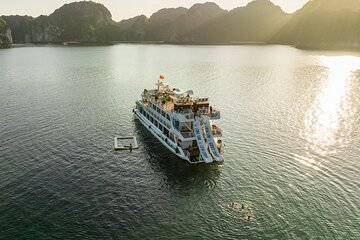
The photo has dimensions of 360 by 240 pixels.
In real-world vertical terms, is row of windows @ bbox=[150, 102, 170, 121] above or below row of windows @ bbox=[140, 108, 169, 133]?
above

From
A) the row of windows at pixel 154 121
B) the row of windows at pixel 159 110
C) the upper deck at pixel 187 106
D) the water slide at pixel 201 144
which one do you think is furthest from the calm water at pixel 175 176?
the upper deck at pixel 187 106

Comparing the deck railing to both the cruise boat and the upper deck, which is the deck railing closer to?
the cruise boat

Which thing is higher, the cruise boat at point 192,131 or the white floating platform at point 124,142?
the cruise boat at point 192,131

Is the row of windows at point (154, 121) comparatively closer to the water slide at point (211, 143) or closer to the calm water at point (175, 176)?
the calm water at point (175, 176)

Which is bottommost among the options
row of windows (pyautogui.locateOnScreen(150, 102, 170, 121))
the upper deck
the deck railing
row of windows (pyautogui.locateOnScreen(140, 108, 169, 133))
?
row of windows (pyautogui.locateOnScreen(140, 108, 169, 133))

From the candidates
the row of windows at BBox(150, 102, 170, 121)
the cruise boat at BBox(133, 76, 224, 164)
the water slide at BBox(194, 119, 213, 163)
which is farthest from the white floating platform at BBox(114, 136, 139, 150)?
the water slide at BBox(194, 119, 213, 163)

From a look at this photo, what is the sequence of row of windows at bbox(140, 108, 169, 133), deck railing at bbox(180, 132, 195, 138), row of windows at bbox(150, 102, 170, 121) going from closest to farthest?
deck railing at bbox(180, 132, 195, 138)
row of windows at bbox(150, 102, 170, 121)
row of windows at bbox(140, 108, 169, 133)

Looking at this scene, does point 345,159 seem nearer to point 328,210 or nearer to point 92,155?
point 328,210

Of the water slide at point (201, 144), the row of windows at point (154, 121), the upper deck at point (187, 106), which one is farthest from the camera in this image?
the row of windows at point (154, 121)

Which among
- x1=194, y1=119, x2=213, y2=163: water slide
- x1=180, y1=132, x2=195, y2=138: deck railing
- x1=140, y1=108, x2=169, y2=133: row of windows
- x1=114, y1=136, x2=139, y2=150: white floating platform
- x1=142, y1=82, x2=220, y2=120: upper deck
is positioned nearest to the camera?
x1=194, y1=119, x2=213, y2=163: water slide
